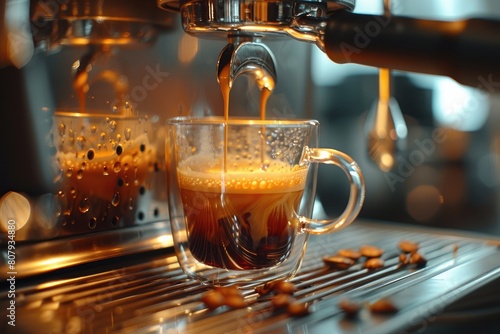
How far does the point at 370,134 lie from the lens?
0.98 metres

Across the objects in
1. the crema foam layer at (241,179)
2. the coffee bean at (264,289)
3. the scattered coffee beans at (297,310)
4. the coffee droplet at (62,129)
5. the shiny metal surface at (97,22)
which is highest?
the shiny metal surface at (97,22)

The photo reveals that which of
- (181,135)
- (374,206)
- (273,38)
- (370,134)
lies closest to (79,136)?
(181,135)

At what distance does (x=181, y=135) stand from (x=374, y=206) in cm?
63

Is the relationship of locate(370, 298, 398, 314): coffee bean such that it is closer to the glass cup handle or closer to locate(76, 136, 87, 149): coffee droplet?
the glass cup handle

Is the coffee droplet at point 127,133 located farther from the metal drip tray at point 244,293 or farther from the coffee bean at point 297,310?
the coffee bean at point 297,310

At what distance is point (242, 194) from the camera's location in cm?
53

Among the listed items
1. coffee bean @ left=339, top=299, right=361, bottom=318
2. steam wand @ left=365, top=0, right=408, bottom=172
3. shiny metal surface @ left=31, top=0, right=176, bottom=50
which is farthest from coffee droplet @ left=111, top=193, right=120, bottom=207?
steam wand @ left=365, top=0, right=408, bottom=172

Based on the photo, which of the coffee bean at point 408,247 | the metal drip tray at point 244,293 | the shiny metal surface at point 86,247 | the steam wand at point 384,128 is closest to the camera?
the metal drip tray at point 244,293

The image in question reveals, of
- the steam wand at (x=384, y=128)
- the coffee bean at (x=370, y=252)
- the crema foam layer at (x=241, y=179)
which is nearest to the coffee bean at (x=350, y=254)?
the coffee bean at (x=370, y=252)

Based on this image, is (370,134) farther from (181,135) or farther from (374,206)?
(181,135)

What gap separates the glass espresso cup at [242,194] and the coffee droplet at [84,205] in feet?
0.26

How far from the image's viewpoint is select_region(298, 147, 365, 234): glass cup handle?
1.83 ft

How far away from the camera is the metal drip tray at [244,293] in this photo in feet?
1.41

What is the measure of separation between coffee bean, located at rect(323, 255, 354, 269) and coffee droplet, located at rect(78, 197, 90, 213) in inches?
8.7
